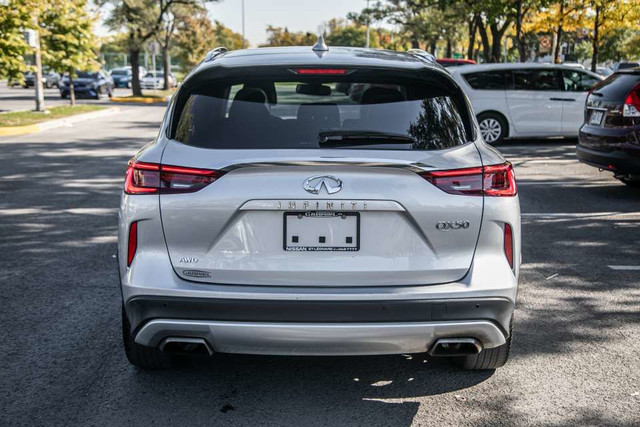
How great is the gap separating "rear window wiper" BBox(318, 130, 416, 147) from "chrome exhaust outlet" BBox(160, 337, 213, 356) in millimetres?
1044

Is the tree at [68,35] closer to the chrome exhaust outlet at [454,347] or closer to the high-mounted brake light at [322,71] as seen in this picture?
the high-mounted brake light at [322,71]

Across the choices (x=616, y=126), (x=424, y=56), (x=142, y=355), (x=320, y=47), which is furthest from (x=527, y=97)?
(x=142, y=355)

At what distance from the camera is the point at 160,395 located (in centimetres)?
396

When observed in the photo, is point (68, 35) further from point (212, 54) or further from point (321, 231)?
point (321, 231)

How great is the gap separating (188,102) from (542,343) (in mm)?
2611

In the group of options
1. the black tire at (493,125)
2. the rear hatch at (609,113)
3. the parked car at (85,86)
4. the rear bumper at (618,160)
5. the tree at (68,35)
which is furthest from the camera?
the parked car at (85,86)

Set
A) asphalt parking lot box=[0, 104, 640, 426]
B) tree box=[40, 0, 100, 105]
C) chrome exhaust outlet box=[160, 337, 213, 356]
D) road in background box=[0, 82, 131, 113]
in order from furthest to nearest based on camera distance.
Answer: road in background box=[0, 82, 131, 113] < tree box=[40, 0, 100, 105] < asphalt parking lot box=[0, 104, 640, 426] < chrome exhaust outlet box=[160, 337, 213, 356]

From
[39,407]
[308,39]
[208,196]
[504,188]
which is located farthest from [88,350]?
[308,39]

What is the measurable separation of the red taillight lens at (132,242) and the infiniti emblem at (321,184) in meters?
0.82

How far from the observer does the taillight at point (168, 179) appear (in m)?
3.46

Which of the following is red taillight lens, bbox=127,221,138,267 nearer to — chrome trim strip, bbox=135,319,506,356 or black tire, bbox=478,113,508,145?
chrome trim strip, bbox=135,319,506,356

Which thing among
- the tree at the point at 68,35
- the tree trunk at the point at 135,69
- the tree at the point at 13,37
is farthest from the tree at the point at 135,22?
the tree at the point at 13,37

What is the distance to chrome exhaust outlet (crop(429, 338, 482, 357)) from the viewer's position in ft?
11.5

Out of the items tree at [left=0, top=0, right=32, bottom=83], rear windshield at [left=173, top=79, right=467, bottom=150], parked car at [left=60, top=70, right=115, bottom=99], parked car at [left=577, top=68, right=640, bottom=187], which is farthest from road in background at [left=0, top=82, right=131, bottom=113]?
rear windshield at [left=173, top=79, right=467, bottom=150]
